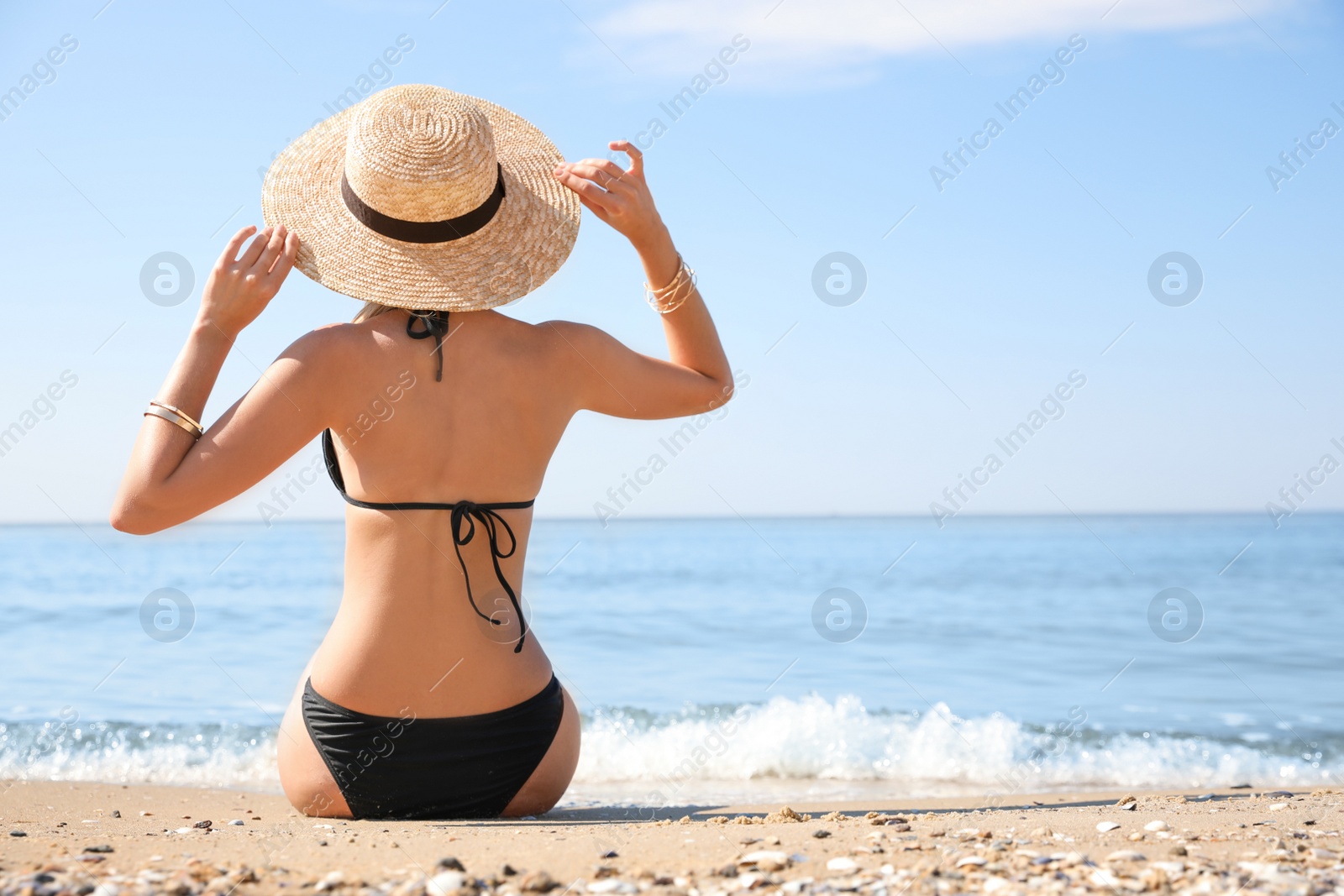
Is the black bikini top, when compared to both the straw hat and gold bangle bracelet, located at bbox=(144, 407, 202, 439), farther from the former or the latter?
gold bangle bracelet, located at bbox=(144, 407, 202, 439)

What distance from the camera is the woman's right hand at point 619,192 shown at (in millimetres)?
2820

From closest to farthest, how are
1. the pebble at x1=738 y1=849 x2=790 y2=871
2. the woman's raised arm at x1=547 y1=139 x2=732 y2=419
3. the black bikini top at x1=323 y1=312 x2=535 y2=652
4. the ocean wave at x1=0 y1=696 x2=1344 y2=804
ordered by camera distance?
1. the pebble at x1=738 y1=849 x2=790 y2=871
2. the black bikini top at x1=323 y1=312 x2=535 y2=652
3. the woman's raised arm at x1=547 y1=139 x2=732 y2=419
4. the ocean wave at x1=0 y1=696 x2=1344 y2=804

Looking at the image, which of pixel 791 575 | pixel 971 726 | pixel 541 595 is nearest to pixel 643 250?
pixel 971 726

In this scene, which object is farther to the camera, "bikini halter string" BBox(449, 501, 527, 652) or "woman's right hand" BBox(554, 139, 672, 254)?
"woman's right hand" BBox(554, 139, 672, 254)

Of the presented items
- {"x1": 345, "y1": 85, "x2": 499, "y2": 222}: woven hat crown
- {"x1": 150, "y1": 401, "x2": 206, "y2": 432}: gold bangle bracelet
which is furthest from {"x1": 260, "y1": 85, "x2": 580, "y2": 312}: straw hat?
{"x1": 150, "y1": 401, "x2": 206, "y2": 432}: gold bangle bracelet

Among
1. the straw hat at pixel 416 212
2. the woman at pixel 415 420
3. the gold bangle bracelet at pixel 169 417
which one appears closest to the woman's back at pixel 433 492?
the woman at pixel 415 420

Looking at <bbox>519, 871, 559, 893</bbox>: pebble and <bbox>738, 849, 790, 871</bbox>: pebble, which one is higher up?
<bbox>738, 849, 790, 871</bbox>: pebble

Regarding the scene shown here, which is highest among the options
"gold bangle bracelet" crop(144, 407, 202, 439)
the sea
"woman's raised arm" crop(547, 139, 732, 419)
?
"woman's raised arm" crop(547, 139, 732, 419)

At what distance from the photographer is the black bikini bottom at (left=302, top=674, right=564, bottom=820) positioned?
2650 mm

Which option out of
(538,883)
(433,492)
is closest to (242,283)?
(433,492)

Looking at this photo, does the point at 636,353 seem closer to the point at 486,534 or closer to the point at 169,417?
the point at 486,534

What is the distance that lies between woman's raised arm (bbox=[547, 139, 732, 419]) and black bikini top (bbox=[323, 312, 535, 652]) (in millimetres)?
342

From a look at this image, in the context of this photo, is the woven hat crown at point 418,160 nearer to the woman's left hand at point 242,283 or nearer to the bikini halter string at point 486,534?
the woman's left hand at point 242,283

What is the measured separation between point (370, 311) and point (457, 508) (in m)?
0.59
